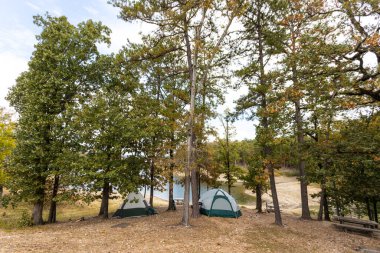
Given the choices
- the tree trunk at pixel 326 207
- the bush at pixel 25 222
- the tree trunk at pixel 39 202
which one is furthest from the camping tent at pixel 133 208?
the tree trunk at pixel 326 207

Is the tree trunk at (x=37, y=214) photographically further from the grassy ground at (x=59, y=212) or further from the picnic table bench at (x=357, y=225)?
the picnic table bench at (x=357, y=225)

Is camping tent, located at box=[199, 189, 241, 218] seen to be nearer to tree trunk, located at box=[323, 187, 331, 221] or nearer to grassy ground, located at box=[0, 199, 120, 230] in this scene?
tree trunk, located at box=[323, 187, 331, 221]

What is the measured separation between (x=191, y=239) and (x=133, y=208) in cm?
754

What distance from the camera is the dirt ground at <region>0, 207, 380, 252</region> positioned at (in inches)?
352

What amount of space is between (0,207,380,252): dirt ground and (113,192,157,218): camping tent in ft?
9.19

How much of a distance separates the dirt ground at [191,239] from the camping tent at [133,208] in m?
2.80

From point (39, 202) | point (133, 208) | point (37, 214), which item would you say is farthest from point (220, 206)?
point (37, 214)

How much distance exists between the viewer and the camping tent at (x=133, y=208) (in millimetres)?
16125

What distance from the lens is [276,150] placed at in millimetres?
15289

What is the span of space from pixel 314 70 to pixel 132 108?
1210 cm

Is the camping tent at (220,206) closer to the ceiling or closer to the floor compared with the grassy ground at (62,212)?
closer to the ceiling

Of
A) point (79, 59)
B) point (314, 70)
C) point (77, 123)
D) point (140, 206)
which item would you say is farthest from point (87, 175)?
point (314, 70)

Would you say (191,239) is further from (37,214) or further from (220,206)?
(37,214)

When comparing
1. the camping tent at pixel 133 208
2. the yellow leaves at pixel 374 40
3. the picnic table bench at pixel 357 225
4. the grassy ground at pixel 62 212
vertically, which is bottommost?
the grassy ground at pixel 62 212
